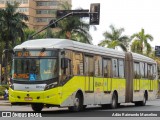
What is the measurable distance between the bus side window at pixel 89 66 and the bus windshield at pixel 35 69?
2980mm

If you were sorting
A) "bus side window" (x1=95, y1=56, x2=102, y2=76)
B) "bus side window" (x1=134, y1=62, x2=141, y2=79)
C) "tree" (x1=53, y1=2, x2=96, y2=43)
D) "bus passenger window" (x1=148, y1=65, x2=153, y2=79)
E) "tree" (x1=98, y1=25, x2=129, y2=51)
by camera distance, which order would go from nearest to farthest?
"bus side window" (x1=95, y1=56, x2=102, y2=76) → "bus side window" (x1=134, y1=62, x2=141, y2=79) → "bus passenger window" (x1=148, y1=65, x2=153, y2=79) → "tree" (x1=53, y1=2, x2=96, y2=43) → "tree" (x1=98, y1=25, x2=129, y2=51)

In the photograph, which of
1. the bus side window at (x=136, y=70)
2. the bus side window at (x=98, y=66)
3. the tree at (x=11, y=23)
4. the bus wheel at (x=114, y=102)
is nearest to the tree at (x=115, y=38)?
the tree at (x=11, y=23)

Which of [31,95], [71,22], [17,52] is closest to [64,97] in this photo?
[31,95]

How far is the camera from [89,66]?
25609 millimetres

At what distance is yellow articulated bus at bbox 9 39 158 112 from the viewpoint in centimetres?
2227

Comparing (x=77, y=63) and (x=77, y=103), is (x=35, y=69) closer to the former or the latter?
(x=77, y=63)

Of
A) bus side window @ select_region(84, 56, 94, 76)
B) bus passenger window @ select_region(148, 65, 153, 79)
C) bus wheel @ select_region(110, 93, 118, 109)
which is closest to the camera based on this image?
bus side window @ select_region(84, 56, 94, 76)

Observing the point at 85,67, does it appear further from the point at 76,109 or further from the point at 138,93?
the point at 138,93

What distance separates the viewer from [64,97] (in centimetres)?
2278

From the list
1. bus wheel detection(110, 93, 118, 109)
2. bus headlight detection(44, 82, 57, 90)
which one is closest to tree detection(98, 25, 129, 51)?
bus wheel detection(110, 93, 118, 109)

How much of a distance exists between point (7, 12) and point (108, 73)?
37.5m

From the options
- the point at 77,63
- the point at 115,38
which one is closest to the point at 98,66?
the point at 77,63

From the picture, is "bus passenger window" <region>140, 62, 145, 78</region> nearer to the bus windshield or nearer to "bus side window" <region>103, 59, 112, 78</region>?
"bus side window" <region>103, 59, 112, 78</region>

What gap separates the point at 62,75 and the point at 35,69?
4.10ft
